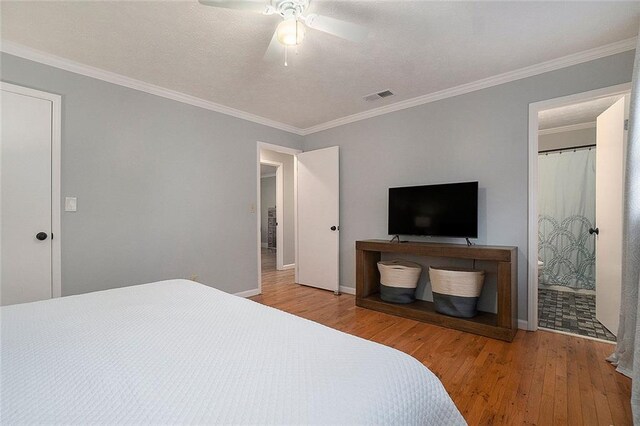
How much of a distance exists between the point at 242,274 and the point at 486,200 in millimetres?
2972

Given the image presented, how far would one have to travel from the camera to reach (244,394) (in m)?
0.70

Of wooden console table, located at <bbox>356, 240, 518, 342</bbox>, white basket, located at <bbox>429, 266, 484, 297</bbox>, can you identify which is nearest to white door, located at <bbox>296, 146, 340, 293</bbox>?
wooden console table, located at <bbox>356, 240, 518, 342</bbox>

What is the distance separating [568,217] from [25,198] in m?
6.22

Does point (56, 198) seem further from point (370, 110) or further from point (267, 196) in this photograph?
point (267, 196)

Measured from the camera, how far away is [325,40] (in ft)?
7.12

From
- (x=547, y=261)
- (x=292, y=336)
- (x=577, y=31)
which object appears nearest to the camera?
(x=292, y=336)

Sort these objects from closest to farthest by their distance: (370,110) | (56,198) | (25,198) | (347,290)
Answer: (25,198) → (56,198) → (370,110) → (347,290)

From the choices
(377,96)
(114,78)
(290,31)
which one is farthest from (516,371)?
(114,78)

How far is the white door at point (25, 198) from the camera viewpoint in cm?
221

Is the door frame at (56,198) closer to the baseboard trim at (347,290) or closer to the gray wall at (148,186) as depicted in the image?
the gray wall at (148,186)

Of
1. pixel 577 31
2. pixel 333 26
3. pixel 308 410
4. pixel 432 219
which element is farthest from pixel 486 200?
pixel 308 410

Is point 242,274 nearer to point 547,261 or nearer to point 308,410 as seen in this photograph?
point 308,410

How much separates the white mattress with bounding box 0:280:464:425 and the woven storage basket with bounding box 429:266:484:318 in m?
1.99

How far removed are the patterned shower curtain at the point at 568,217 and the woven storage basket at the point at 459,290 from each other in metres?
2.30
